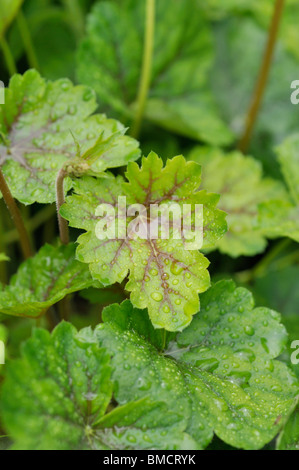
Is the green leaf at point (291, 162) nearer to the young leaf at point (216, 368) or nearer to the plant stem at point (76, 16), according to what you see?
the young leaf at point (216, 368)

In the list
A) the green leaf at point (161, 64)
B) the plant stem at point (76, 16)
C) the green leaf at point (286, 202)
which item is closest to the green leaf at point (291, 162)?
the green leaf at point (286, 202)

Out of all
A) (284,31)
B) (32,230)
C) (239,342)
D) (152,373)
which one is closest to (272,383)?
(239,342)

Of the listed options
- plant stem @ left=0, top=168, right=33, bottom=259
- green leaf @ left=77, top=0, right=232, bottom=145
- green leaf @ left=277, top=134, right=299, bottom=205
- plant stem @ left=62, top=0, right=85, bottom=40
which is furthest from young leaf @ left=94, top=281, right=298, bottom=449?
plant stem @ left=62, top=0, right=85, bottom=40

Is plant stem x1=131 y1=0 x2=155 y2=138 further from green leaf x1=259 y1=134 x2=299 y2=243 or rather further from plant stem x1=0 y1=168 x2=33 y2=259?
plant stem x1=0 y1=168 x2=33 y2=259

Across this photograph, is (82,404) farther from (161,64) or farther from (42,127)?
(161,64)

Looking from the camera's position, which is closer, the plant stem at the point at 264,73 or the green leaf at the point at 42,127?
the green leaf at the point at 42,127

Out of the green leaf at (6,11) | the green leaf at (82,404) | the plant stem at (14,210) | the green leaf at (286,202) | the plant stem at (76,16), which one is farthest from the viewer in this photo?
the plant stem at (76,16)

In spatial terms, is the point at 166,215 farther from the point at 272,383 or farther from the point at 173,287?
the point at 272,383
